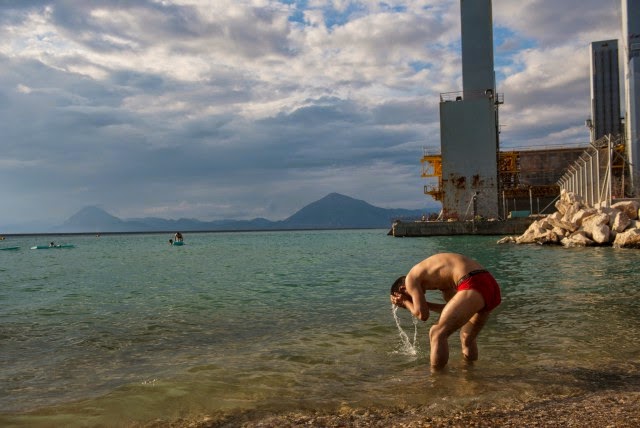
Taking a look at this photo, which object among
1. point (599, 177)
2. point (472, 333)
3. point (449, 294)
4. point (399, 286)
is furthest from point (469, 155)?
point (399, 286)

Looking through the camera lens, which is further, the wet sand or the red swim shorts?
the red swim shorts

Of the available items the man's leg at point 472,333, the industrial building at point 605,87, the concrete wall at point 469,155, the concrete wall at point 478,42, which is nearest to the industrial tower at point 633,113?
the concrete wall at point 469,155

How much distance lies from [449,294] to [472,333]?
1.87 ft

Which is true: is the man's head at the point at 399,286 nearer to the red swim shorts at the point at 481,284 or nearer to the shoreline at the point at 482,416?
the red swim shorts at the point at 481,284

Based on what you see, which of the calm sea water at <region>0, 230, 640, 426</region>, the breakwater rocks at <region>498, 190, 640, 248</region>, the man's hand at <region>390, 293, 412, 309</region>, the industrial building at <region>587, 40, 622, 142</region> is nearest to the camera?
the calm sea water at <region>0, 230, 640, 426</region>

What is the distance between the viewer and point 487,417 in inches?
167

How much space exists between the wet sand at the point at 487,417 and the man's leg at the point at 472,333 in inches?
44.1

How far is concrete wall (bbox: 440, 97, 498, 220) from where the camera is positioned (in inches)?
2192

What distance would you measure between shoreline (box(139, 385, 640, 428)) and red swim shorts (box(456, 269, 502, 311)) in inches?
42.5

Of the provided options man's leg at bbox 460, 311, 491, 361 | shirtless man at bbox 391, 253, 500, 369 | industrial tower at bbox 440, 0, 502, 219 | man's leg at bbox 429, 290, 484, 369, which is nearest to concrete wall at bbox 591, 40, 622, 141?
industrial tower at bbox 440, 0, 502, 219

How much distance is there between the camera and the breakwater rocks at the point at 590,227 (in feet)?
93.6

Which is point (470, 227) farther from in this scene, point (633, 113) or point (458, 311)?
point (458, 311)

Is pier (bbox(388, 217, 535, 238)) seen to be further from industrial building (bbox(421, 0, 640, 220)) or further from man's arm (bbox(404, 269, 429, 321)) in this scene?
man's arm (bbox(404, 269, 429, 321))

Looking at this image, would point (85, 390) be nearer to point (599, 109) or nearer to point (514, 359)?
point (514, 359)
